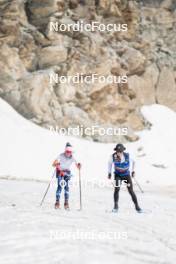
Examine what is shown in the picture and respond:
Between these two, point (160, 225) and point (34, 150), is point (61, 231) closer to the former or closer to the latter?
point (160, 225)

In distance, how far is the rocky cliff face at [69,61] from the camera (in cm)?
3709

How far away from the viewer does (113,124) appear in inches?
1630

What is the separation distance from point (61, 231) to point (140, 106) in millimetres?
40886

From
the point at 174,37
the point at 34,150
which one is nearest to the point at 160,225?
the point at 34,150
